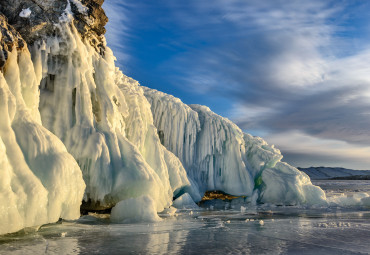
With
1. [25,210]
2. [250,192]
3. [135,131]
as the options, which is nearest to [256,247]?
[25,210]

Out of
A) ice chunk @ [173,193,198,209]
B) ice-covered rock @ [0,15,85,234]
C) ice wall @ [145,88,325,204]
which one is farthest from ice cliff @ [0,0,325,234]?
ice chunk @ [173,193,198,209]

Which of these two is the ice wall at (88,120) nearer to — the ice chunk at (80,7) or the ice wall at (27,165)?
the ice chunk at (80,7)

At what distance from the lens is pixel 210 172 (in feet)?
78.0

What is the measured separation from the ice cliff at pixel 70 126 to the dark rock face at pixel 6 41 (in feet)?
0.09

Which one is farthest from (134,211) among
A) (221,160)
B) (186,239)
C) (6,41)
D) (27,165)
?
(221,160)

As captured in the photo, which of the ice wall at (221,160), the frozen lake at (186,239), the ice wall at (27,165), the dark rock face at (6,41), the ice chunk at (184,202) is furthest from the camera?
the ice wall at (221,160)

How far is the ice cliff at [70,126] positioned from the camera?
883 cm

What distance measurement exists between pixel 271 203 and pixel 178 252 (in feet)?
56.8

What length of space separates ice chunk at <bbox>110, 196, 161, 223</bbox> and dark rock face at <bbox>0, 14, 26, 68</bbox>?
5567mm

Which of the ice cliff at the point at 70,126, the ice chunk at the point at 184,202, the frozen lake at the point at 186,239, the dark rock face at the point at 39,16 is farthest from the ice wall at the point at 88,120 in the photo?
the ice chunk at the point at 184,202

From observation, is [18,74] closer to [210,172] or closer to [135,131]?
[135,131]

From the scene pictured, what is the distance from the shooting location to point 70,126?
1285 cm

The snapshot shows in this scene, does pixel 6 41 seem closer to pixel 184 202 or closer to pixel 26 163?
pixel 26 163

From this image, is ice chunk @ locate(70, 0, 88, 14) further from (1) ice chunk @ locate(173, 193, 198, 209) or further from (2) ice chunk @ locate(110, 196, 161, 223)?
(1) ice chunk @ locate(173, 193, 198, 209)
